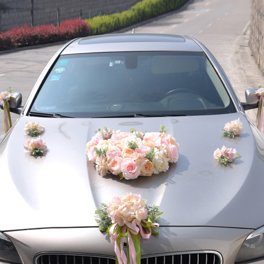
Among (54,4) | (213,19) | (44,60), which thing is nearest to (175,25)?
(213,19)

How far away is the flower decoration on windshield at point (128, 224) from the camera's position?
8.23 feet

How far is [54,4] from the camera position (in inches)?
1702

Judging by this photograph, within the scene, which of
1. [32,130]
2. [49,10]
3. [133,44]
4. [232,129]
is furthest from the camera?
[49,10]

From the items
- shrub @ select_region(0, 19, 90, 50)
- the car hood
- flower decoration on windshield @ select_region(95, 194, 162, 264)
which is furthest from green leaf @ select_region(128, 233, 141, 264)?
shrub @ select_region(0, 19, 90, 50)

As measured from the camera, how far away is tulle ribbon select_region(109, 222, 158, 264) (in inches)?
98.4

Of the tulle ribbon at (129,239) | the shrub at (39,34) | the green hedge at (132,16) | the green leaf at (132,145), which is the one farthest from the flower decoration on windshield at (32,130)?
the green hedge at (132,16)

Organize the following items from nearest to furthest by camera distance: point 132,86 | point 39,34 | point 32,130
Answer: point 32,130 → point 132,86 → point 39,34

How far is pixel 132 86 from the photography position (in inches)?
168

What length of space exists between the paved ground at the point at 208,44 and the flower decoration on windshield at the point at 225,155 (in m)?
5.82

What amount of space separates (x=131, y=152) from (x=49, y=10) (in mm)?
41044

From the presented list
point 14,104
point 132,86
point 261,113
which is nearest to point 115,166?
point 132,86

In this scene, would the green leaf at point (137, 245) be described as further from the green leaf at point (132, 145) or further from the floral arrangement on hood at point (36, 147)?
the floral arrangement on hood at point (36, 147)

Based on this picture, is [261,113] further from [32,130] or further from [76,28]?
[76,28]

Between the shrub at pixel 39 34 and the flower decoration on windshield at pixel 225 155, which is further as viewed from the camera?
the shrub at pixel 39 34
